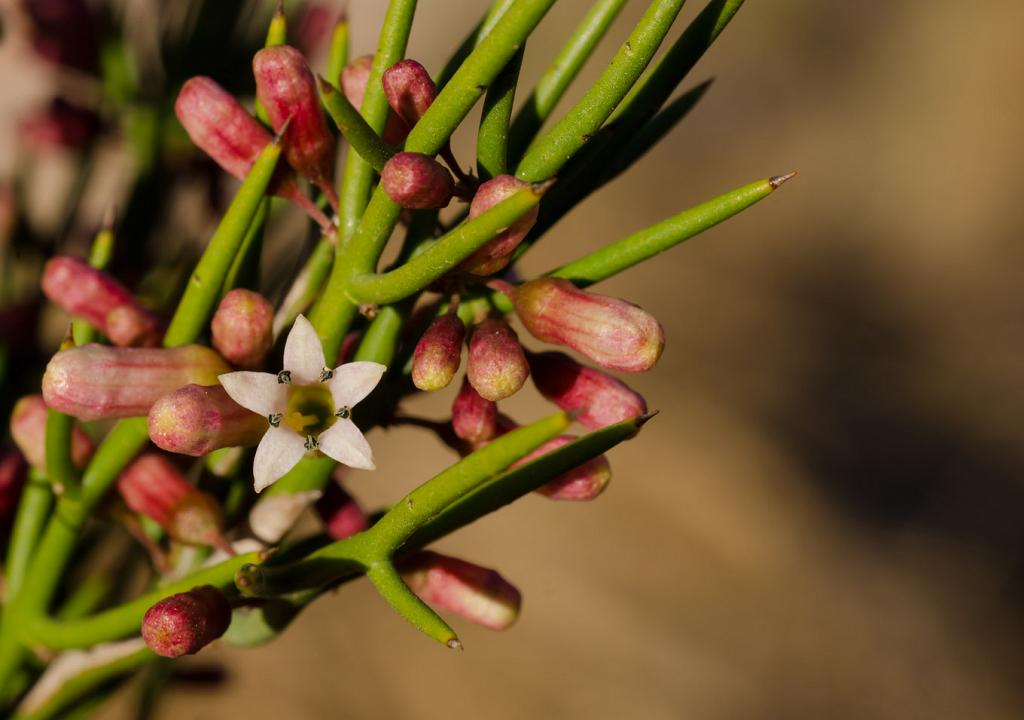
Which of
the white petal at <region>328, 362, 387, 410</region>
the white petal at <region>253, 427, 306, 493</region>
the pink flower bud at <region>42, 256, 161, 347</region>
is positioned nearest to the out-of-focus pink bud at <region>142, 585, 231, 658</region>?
the white petal at <region>253, 427, 306, 493</region>

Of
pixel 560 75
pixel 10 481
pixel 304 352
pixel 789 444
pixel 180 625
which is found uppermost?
pixel 560 75

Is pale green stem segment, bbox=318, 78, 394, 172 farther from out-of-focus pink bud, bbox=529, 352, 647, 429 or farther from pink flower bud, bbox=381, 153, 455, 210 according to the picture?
out-of-focus pink bud, bbox=529, 352, 647, 429

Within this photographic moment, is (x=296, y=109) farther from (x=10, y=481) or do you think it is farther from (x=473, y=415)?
(x=10, y=481)

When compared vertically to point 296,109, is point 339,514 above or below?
below

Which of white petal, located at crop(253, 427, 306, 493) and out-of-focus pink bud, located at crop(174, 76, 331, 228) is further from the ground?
out-of-focus pink bud, located at crop(174, 76, 331, 228)

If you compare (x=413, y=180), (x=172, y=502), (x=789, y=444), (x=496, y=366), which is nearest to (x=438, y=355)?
(x=496, y=366)

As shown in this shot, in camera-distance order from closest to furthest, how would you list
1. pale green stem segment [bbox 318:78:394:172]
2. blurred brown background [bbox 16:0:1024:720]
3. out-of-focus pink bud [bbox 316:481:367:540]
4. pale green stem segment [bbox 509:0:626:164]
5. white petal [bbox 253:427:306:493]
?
pale green stem segment [bbox 318:78:394:172] < white petal [bbox 253:427:306:493] < pale green stem segment [bbox 509:0:626:164] < out-of-focus pink bud [bbox 316:481:367:540] < blurred brown background [bbox 16:0:1024:720]

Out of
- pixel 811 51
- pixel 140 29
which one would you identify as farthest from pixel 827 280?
pixel 140 29
